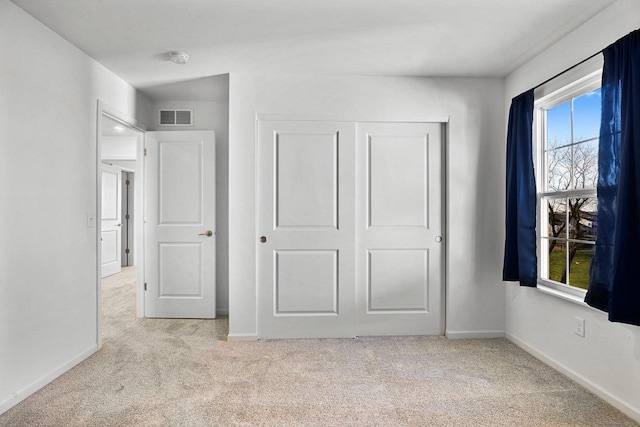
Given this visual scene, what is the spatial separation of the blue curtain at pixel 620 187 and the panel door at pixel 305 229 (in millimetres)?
1831

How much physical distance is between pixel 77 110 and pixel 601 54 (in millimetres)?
3645

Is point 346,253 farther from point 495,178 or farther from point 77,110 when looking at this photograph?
point 77,110

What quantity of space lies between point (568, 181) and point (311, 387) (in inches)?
93.5

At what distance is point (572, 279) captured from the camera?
8.97 feet

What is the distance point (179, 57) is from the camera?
2.90 m

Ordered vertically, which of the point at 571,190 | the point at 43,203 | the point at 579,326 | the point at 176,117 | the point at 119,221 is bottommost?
the point at 579,326

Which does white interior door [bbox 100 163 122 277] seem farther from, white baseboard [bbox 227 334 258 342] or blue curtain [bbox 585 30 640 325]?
blue curtain [bbox 585 30 640 325]

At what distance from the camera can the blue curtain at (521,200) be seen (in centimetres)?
288

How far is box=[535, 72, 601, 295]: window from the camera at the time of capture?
2508mm

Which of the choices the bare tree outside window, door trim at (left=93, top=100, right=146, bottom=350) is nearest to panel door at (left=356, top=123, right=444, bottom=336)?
the bare tree outside window

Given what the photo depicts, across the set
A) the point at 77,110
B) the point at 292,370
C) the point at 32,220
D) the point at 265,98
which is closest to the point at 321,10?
the point at 265,98

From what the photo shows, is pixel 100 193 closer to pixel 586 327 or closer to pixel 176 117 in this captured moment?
pixel 176 117

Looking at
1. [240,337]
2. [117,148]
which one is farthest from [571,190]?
[117,148]

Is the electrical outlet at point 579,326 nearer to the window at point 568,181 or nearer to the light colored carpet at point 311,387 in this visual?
the window at point 568,181
